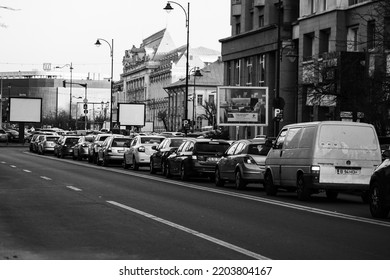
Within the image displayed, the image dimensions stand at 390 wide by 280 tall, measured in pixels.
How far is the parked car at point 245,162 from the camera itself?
26875 millimetres

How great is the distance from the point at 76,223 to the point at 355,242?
4673 millimetres

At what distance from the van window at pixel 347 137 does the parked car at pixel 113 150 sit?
81.7 feet

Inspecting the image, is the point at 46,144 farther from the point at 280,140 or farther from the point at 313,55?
the point at 280,140

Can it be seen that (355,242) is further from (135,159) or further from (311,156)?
(135,159)

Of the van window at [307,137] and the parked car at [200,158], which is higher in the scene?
the van window at [307,137]

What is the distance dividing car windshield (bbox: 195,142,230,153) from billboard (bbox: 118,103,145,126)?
59.5 meters

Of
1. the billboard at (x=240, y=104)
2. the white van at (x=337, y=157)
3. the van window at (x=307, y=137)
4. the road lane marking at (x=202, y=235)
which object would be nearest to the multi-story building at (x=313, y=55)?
the billboard at (x=240, y=104)

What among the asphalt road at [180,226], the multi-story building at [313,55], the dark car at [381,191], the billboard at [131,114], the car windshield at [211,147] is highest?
the multi-story building at [313,55]

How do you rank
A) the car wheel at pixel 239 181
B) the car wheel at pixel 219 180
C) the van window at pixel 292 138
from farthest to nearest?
1. the car wheel at pixel 219 180
2. the car wheel at pixel 239 181
3. the van window at pixel 292 138

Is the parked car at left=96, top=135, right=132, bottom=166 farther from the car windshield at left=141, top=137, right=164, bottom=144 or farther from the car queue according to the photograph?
the car queue

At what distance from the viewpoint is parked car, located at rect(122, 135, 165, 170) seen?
41.5 m

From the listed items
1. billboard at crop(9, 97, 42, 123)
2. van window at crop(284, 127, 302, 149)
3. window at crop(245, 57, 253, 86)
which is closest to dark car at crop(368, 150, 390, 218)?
van window at crop(284, 127, 302, 149)

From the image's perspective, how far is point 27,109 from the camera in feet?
323

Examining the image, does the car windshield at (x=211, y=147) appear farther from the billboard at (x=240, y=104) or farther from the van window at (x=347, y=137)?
the billboard at (x=240, y=104)
